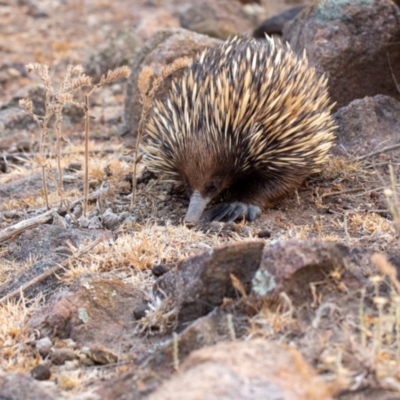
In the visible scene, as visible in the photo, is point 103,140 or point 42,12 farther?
point 42,12

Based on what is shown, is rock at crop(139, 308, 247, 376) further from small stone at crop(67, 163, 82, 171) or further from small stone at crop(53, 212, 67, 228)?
small stone at crop(67, 163, 82, 171)

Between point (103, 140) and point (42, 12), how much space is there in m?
5.63

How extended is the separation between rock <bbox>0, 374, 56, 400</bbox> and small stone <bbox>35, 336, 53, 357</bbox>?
39cm

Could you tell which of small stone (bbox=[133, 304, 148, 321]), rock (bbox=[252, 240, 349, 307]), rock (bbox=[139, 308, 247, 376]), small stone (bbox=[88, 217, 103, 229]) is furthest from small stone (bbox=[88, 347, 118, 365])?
small stone (bbox=[88, 217, 103, 229])

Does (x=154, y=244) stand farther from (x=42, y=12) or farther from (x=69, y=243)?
(x=42, y=12)

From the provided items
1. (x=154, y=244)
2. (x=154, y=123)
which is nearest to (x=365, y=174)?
(x=154, y=123)

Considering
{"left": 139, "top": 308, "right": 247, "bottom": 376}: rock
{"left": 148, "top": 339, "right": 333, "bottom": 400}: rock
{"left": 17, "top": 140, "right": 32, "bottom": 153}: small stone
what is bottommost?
{"left": 17, "top": 140, "right": 32, "bottom": 153}: small stone

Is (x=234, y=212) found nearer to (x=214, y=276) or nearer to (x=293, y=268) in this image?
(x=214, y=276)

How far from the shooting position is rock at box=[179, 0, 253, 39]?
32.2 ft

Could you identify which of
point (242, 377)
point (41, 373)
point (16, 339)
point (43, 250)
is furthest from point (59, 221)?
point (242, 377)

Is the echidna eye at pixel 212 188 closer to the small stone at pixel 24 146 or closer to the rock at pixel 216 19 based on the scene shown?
the small stone at pixel 24 146

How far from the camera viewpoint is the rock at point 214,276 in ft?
9.79

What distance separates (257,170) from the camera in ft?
15.8

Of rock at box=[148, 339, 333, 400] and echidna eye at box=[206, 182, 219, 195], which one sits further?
echidna eye at box=[206, 182, 219, 195]
